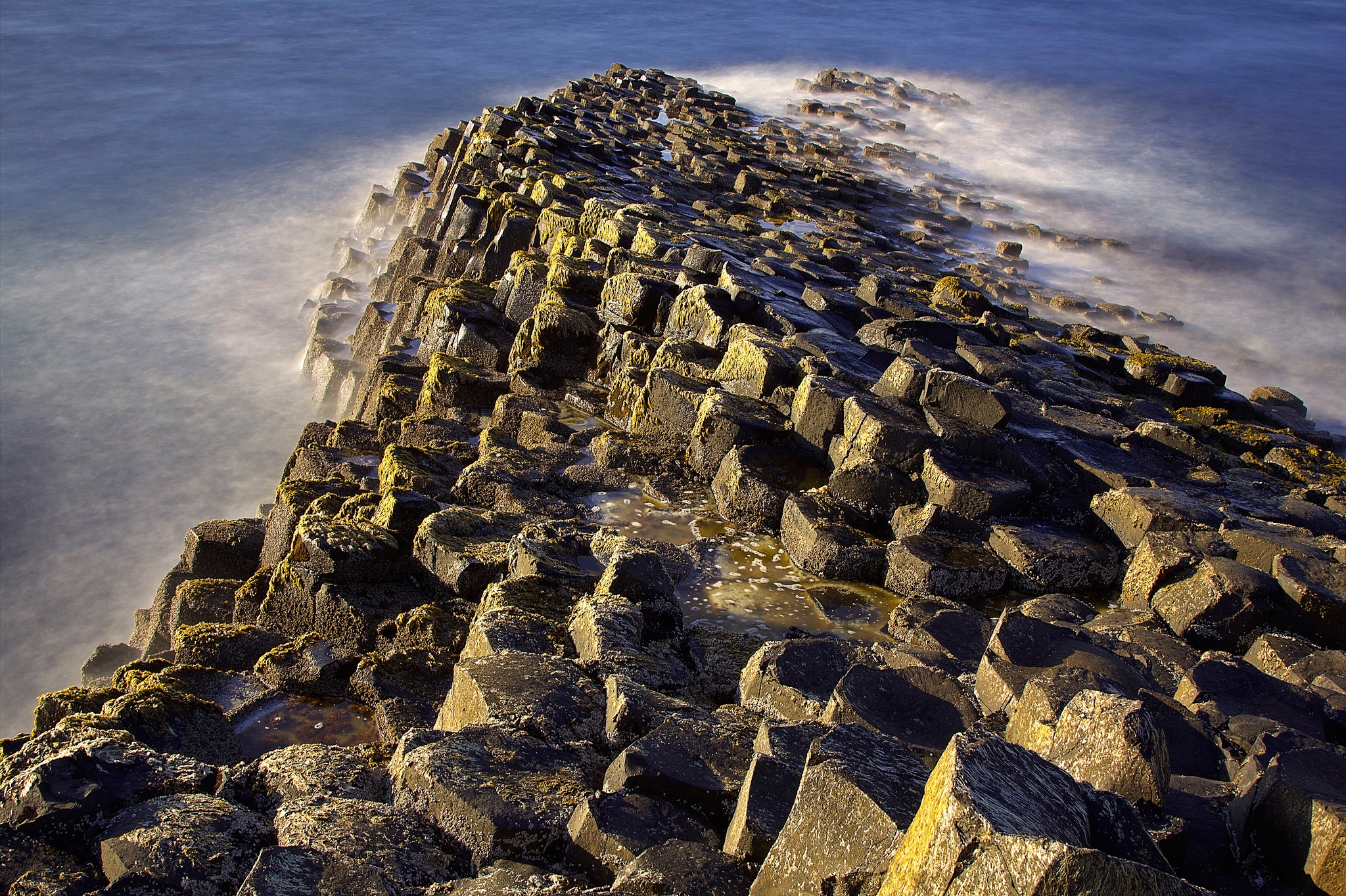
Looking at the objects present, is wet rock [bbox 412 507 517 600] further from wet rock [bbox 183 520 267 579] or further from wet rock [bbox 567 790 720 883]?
wet rock [bbox 567 790 720 883]

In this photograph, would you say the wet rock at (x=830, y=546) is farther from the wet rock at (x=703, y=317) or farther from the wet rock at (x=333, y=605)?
the wet rock at (x=703, y=317)

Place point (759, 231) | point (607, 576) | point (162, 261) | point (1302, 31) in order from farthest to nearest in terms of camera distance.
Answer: point (1302, 31) < point (162, 261) < point (759, 231) < point (607, 576)

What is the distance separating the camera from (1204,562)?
418cm

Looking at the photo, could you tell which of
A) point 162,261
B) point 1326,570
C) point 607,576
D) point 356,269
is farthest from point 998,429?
point 162,261

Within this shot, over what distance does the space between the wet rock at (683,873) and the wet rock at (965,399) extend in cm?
334

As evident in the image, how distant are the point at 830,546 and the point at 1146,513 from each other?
5.12 feet

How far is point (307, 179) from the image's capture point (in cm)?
1758

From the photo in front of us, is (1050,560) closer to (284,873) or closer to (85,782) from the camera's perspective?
(284,873)

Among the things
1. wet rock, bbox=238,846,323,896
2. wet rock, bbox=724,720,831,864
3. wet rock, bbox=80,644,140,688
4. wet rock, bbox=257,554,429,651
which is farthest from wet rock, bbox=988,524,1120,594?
wet rock, bbox=80,644,140,688

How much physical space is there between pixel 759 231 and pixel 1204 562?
744 centimetres

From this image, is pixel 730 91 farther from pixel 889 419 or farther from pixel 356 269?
pixel 889 419

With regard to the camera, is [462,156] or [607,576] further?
[462,156]

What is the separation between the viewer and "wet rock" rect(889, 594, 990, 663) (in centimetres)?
366

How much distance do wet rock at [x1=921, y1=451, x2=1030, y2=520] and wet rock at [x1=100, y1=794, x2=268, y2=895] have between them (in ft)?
11.0
